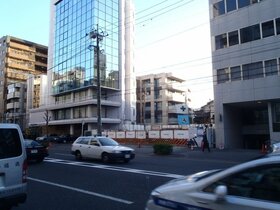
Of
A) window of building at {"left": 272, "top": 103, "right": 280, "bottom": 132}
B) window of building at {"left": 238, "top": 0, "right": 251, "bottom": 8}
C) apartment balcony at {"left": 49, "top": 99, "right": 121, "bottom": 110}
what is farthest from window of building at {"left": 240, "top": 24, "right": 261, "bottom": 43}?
apartment balcony at {"left": 49, "top": 99, "right": 121, "bottom": 110}

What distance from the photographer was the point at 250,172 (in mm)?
3701

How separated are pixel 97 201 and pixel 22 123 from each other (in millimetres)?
91377

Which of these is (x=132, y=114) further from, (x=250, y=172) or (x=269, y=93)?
(x=250, y=172)

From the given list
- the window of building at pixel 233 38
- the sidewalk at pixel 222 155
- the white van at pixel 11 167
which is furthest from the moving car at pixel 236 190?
the window of building at pixel 233 38

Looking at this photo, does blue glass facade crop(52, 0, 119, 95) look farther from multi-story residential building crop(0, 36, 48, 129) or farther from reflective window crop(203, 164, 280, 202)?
reflective window crop(203, 164, 280, 202)

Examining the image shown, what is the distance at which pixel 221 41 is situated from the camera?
33.7 m

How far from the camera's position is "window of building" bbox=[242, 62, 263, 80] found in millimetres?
30297

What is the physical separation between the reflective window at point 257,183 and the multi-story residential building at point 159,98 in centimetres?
8162

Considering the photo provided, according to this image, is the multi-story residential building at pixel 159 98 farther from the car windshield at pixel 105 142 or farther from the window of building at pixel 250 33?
the car windshield at pixel 105 142

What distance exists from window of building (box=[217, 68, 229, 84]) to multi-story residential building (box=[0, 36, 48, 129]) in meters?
72.8

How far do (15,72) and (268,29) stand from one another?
277 ft

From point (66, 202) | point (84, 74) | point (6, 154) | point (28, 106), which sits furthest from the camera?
point (28, 106)

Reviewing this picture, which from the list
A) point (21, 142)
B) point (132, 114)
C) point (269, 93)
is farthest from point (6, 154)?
point (132, 114)

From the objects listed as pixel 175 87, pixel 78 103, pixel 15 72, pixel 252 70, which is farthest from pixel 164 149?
pixel 15 72
